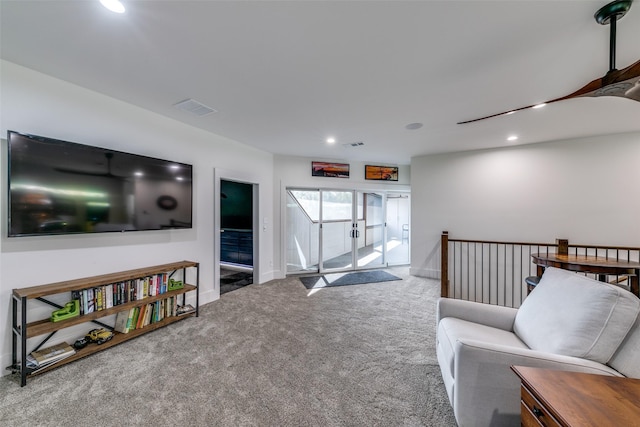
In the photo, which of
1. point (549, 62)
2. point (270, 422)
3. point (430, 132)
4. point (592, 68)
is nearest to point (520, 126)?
point (430, 132)

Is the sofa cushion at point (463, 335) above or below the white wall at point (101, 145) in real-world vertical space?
below

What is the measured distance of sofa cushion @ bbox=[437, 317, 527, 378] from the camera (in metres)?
1.71

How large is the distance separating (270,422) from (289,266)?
3.83m

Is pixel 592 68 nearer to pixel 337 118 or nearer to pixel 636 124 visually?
pixel 337 118

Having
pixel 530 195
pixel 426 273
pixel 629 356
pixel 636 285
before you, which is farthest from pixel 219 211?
pixel 530 195

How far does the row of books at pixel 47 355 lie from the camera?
6.79 ft

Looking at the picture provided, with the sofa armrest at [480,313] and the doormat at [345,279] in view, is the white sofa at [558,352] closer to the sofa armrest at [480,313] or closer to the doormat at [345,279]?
→ the sofa armrest at [480,313]

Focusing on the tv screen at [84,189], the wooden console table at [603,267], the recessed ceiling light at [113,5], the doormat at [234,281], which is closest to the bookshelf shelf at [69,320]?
the tv screen at [84,189]

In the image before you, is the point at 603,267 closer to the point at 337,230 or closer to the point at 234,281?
the point at 337,230

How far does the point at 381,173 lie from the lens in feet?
20.1

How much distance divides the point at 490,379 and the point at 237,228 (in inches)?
218

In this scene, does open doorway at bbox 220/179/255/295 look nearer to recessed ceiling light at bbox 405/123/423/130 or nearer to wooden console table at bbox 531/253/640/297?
recessed ceiling light at bbox 405/123/423/130

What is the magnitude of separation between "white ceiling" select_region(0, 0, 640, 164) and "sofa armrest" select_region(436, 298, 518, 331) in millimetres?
2010

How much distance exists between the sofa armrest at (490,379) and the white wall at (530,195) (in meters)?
4.00
